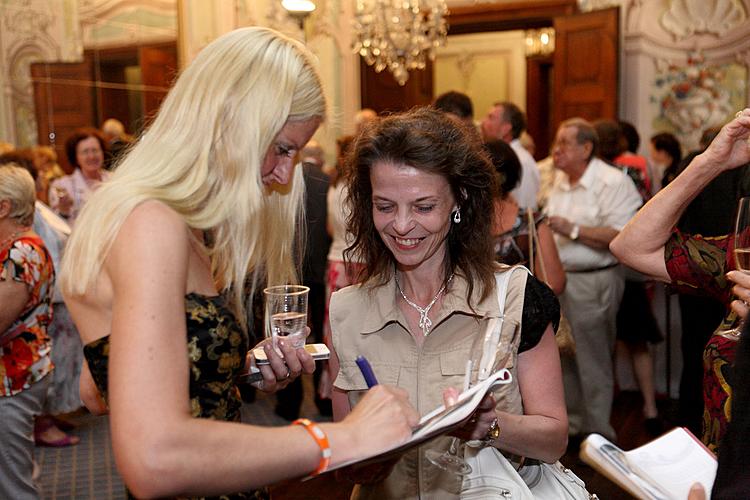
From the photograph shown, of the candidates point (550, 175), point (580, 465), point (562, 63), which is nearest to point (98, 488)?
point (580, 465)

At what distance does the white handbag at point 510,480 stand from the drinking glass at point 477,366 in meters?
0.04

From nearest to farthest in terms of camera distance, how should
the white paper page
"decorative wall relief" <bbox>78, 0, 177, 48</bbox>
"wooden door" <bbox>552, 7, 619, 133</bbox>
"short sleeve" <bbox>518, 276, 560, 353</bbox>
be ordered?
the white paper page
"short sleeve" <bbox>518, 276, 560, 353</bbox>
"decorative wall relief" <bbox>78, 0, 177, 48</bbox>
"wooden door" <bbox>552, 7, 619, 133</bbox>

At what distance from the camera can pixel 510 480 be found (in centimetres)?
160

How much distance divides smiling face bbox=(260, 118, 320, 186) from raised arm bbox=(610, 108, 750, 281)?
1093mm

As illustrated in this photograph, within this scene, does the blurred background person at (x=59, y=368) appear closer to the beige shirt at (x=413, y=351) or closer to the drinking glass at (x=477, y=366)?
the beige shirt at (x=413, y=351)

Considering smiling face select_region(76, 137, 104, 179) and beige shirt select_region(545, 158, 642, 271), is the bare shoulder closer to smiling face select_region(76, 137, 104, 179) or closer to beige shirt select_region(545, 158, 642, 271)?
beige shirt select_region(545, 158, 642, 271)

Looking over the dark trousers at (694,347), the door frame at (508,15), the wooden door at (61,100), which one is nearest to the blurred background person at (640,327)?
the dark trousers at (694,347)

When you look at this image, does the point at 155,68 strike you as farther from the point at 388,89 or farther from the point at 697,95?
the point at 697,95

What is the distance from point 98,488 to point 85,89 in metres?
4.44

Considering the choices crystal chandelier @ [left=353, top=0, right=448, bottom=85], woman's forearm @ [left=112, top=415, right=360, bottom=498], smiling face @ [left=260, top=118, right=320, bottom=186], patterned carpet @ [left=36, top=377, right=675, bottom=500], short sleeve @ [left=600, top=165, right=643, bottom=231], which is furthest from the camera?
crystal chandelier @ [left=353, top=0, right=448, bottom=85]

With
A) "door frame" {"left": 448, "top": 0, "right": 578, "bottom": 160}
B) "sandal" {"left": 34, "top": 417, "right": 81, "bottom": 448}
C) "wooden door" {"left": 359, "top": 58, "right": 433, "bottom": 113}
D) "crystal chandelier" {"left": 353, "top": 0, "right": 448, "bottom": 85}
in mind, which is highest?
"door frame" {"left": 448, "top": 0, "right": 578, "bottom": 160}

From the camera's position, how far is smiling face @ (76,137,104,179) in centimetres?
586

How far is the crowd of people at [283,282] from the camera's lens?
3.74ft

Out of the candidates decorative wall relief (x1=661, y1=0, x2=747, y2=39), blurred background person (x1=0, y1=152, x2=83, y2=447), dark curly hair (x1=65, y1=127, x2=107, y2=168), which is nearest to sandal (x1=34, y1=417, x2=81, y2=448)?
blurred background person (x1=0, y1=152, x2=83, y2=447)
